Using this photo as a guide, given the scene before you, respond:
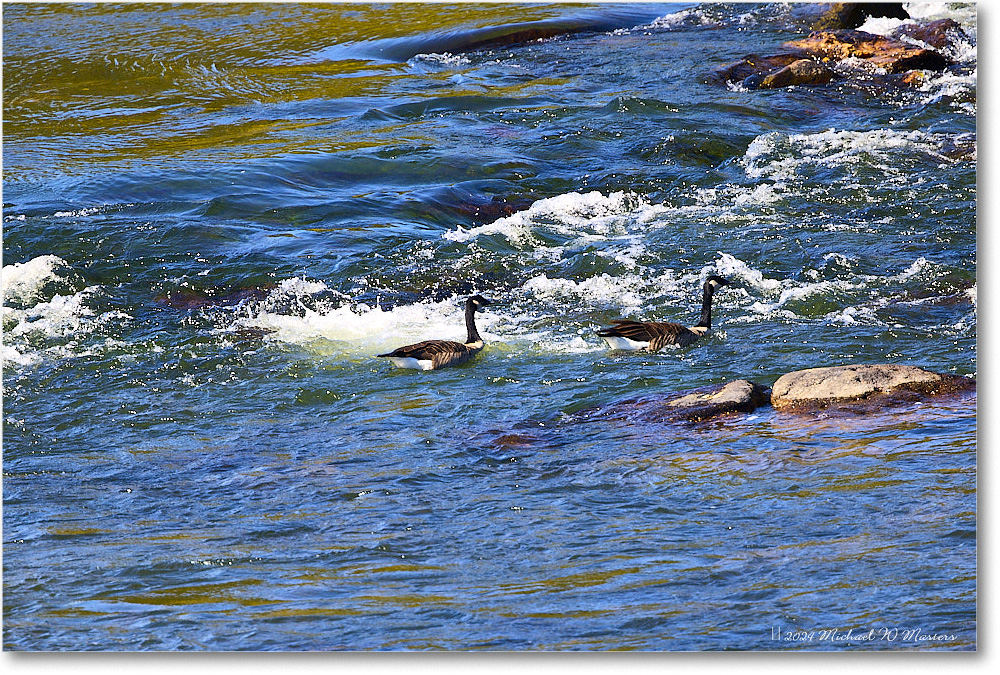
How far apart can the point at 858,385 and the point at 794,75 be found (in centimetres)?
647

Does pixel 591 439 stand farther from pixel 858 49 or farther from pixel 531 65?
pixel 858 49

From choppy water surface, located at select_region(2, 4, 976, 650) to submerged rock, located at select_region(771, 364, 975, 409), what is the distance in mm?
230

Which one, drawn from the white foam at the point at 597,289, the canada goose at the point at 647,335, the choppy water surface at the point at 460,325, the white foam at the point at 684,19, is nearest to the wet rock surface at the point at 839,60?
the choppy water surface at the point at 460,325

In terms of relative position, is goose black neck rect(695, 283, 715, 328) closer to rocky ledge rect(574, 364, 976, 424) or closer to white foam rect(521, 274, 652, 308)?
white foam rect(521, 274, 652, 308)

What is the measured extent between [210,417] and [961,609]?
4.18 m

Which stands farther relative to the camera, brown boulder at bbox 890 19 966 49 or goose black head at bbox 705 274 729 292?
brown boulder at bbox 890 19 966 49

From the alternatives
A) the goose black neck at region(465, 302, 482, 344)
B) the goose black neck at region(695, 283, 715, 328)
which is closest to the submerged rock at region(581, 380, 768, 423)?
the goose black neck at region(695, 283, 715, 328)

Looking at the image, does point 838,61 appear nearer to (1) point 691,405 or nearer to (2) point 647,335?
(2) point 647,335

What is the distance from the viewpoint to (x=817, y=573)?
4641 millimetres

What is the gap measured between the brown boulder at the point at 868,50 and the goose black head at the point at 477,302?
549 centimetres

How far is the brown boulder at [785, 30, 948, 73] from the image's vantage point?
1109cm

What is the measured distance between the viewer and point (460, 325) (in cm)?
773

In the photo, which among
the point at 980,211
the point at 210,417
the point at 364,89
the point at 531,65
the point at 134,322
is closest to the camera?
the point at 980,211

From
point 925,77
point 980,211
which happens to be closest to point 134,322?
point 980,211
